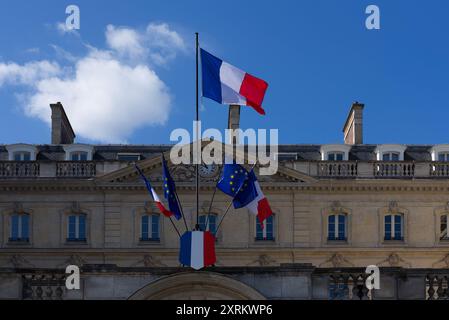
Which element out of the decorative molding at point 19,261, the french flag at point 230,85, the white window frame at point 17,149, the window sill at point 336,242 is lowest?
the decorative molding at point 19,261

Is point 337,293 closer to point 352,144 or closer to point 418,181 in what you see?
point 418,181

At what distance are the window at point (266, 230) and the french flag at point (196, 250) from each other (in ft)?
58.8

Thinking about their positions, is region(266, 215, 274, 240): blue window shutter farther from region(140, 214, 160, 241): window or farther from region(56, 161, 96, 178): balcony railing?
region(56, 161, 96, 178): balcony railing

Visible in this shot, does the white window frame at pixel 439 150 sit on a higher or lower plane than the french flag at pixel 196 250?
A: higher

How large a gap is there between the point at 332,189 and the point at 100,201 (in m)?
11.2

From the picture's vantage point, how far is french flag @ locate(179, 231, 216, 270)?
21.7m

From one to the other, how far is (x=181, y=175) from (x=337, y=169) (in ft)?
25.0

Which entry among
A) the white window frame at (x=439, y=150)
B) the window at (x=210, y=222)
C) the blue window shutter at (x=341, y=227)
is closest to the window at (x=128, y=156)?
the window at (x=210, y=222)

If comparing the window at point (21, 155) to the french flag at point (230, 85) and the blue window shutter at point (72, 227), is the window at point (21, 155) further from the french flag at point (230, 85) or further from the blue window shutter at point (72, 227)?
the french flag at point (230, 85)

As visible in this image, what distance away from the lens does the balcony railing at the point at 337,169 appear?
135ft

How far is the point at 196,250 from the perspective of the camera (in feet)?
72.1

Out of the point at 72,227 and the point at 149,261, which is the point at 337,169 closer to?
the point at 149,261

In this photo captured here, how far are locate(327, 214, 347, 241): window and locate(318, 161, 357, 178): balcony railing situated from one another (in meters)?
2.01
